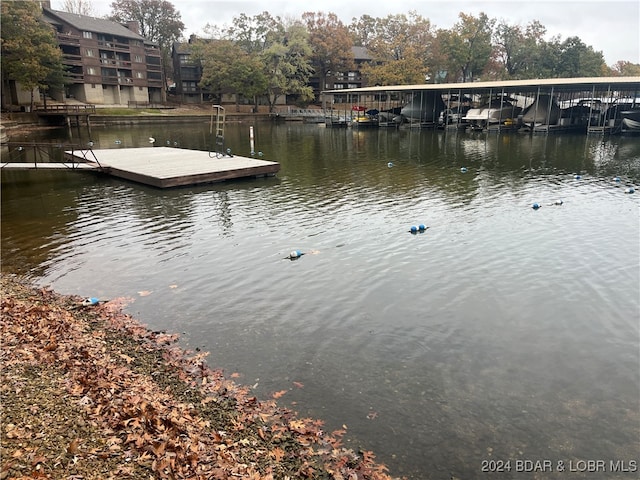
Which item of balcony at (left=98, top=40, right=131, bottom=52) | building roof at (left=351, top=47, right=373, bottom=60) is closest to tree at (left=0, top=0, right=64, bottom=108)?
balcony at (left=98, top=40, right=131, bottom=52)

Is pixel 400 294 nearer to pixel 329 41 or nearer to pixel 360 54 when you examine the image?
pixel 329 41

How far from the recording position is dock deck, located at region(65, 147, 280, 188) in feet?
63.8

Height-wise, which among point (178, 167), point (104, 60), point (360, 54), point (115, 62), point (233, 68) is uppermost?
point (360, 54)

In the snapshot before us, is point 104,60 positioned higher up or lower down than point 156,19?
lower down

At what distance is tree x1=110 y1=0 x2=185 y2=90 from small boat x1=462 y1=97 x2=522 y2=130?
6136 cm

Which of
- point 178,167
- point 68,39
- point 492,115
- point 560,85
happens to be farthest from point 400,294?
point 68,39

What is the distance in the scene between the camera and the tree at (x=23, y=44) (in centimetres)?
4856

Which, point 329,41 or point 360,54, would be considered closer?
point 329,41

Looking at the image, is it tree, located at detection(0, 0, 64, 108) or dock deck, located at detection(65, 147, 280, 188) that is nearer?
dock deck, located at detection(65, 147, 280, 188)

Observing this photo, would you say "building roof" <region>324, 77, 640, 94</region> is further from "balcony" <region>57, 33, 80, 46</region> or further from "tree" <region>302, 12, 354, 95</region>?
"balcony" <region>57, 33, 80, 46</region>

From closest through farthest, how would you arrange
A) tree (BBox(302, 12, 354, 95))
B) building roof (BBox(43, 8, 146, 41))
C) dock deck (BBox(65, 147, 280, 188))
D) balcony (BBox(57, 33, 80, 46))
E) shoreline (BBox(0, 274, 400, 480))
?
shoreline (BBox(0, 274, 400, 480)), dock deck (BBox(65, 147, 280, 188)), balcony (BBox(57, 33, 80, 46)), building roof (BBox(43, 8, 146, 41)), tree (BBox(302, 12, 354, 95))

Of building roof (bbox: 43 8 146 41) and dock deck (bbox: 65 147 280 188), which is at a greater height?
building roof (bbox: 43 8 146 41)

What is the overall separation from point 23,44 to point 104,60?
2324 centimetres

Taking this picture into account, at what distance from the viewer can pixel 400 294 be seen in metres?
9.48
